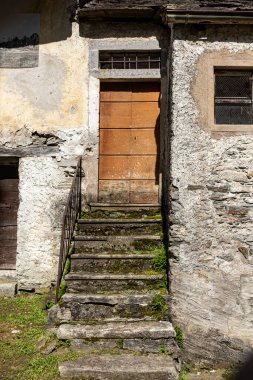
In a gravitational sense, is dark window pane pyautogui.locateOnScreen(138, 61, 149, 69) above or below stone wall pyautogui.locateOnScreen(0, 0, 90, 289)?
above

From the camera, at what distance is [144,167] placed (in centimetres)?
757

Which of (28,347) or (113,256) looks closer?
(28,347)

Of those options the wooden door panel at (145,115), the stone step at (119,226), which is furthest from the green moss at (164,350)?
the wooden door panel at (145,115)

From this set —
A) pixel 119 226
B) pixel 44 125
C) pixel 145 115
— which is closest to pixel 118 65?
pixel 145 115

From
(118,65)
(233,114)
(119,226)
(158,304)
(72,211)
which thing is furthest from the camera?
(118,65)

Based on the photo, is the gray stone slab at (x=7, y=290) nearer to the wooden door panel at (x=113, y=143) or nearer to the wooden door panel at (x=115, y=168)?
the wooden door panel at (x=115, y=168)

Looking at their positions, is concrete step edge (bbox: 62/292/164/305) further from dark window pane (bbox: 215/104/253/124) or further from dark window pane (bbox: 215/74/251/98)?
dark window pane (bbox: 215/74/251/98)

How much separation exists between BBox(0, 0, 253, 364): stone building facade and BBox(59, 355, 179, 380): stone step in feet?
3.06

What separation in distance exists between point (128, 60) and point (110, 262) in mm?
3483

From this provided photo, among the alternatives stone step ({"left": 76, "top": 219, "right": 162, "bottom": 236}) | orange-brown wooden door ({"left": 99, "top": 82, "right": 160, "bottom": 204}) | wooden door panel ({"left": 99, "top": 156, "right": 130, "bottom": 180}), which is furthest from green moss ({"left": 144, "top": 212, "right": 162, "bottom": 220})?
wooden door panel ({"left": 99, "top": 156, "right": 130, "bottom": 180})

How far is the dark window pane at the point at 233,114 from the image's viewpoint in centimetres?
628

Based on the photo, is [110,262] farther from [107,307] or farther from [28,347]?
[28,347]

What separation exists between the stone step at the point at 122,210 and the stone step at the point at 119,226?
29cm

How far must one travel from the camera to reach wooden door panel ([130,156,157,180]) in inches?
298
